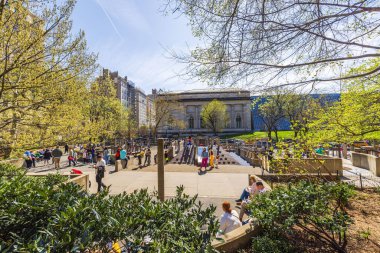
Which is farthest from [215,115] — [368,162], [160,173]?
[160,173]

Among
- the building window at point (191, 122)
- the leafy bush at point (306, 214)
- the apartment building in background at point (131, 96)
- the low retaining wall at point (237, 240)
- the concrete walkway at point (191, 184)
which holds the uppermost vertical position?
the apartment building in background at point (131, 96)

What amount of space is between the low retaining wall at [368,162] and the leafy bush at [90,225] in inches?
629

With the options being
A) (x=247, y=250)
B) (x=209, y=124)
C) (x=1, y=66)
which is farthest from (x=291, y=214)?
(x=209, y=124)

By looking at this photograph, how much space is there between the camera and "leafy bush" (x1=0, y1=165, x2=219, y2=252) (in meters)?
2.31

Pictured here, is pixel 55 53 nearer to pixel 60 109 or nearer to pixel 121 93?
pixel 60 109

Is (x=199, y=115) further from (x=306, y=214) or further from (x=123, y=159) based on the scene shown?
(x=306, y=214)

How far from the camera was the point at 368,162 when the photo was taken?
1555 cm

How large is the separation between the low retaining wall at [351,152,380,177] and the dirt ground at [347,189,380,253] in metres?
7.23

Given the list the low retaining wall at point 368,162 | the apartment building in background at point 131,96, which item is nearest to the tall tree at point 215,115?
the apartment building in background at point 131,96

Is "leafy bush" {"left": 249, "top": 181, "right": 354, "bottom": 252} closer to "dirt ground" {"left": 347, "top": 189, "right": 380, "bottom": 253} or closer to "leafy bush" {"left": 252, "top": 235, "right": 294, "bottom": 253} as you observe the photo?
"leafy bush" {"left": 252, "top": 235, "right": 294, "bottom": 253}

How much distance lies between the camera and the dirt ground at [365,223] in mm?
4111

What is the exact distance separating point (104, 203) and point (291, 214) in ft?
10.9

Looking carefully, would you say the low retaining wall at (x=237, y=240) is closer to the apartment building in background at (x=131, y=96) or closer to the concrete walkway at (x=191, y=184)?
the concrete walkway at (x=191, y=184)

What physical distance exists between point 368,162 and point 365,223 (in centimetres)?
1347
